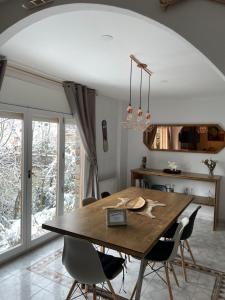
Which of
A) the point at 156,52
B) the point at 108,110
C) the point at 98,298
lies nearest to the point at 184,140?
the point at 108,110

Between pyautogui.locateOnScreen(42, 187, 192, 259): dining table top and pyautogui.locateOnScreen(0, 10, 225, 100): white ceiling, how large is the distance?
4.18ft

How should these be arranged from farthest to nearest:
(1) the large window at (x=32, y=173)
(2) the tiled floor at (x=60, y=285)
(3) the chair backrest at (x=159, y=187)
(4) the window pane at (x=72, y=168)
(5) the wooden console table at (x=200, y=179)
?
(3) the chair backrest at (x=159, y=187)
(5) the wooden console table at (x=200, y=179)
(4) the window pane at (x=72, y=168)
(1) the large window at (x=32, y=173)
(2) the tiled floor at (x=60, y=285)

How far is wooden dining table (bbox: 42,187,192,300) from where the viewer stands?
5.61ft

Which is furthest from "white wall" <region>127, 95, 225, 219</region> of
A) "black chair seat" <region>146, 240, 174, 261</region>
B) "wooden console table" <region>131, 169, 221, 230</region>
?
"black chair seat" <region>146, 240, 174, 261</region>

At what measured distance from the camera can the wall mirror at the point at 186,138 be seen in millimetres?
4430

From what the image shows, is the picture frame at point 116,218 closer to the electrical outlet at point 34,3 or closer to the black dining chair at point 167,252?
the black dining chair at point 167,252

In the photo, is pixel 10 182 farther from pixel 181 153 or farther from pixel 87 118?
pixel 181 153

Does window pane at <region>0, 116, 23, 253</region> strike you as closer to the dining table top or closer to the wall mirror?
the dining table top

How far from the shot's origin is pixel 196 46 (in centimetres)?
103

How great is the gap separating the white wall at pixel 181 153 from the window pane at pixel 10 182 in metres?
2.87

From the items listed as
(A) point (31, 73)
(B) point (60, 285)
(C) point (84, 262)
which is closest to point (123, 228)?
(C) point (84, 262)

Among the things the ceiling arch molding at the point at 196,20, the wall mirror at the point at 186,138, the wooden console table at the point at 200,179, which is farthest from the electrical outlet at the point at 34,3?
the wall mirror at the point at 186,138

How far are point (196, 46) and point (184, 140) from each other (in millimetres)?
3853

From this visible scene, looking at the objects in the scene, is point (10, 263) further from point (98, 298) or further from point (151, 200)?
point (151, 200)
